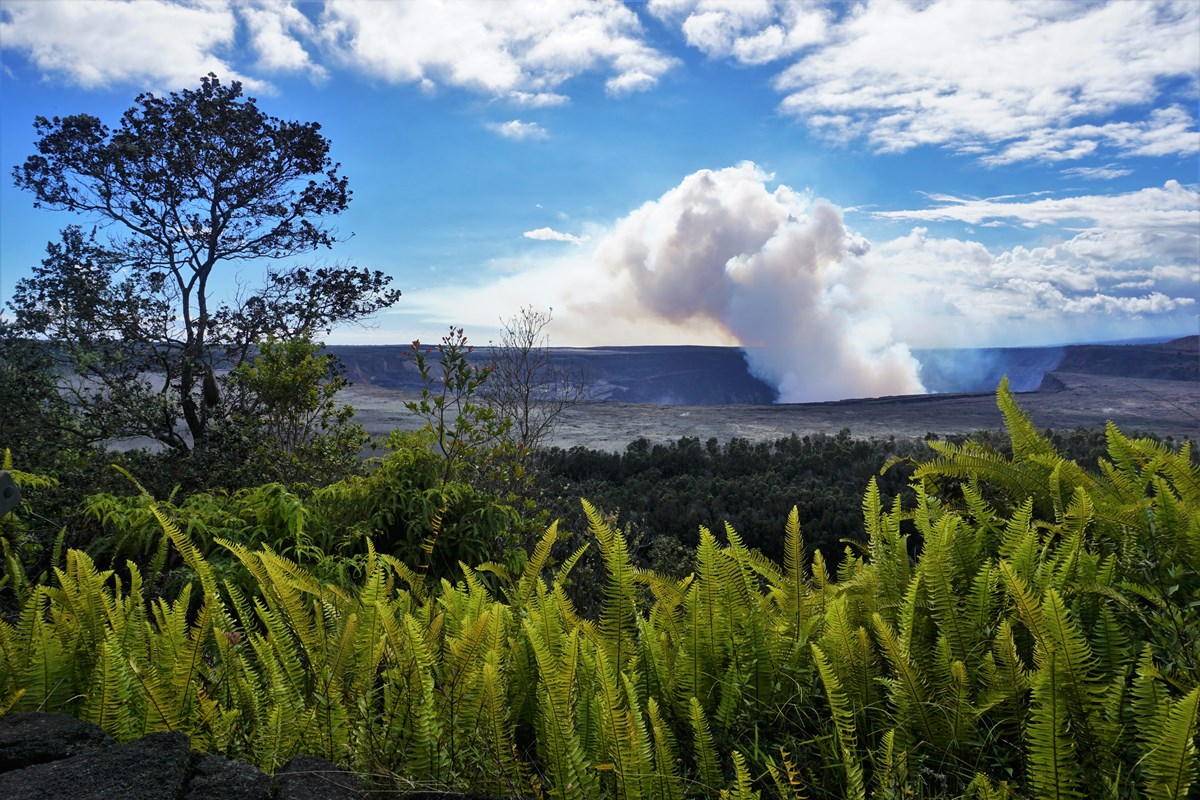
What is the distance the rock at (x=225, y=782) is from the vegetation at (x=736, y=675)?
0.13 m

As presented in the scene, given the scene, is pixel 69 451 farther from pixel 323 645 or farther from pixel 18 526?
pixel 323 645

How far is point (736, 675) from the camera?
1895mm

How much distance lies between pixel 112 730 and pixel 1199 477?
3.26 metres

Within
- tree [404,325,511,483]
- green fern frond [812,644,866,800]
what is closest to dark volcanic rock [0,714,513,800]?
green fern frond [812,644,866,800]

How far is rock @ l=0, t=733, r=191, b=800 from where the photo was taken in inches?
58.8

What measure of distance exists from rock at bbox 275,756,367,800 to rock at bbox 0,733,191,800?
20cm

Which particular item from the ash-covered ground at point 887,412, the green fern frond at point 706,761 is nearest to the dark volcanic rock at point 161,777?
the green fern frond at point 706,761

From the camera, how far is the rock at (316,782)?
4.91ft

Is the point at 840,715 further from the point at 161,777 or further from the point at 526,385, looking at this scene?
the point at 526,385

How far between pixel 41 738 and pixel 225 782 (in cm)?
54

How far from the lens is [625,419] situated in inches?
803

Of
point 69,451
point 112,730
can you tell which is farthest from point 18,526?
point 69,451

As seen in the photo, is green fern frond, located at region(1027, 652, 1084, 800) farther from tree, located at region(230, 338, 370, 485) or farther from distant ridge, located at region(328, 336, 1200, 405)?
distant ridge, located at region(328, 336, 1200, 405)

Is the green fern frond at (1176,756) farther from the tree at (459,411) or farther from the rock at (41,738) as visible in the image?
the tree at (459,411)
